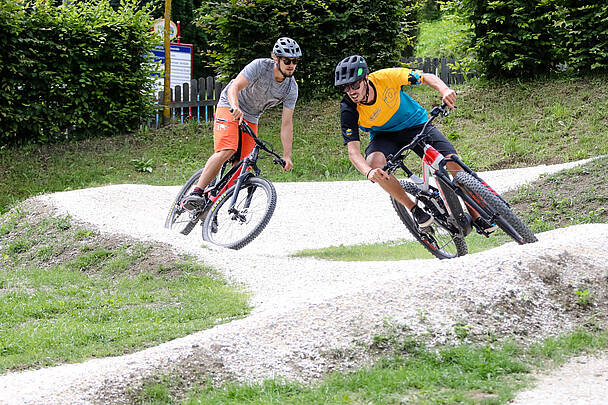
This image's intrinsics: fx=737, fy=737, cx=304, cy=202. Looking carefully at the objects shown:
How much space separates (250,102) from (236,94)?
1.72 ft

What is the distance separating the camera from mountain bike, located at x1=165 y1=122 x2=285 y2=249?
805 centimetres

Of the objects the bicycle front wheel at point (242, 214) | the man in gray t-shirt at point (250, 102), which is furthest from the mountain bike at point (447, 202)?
the man in gray t-shirt at point (250, 102)

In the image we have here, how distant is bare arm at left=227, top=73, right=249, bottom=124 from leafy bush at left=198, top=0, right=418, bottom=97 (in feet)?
26.7

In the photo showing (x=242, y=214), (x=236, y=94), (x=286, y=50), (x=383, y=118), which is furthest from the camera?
(x=242, y=214)

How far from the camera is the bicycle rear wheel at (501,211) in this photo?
6.18 m

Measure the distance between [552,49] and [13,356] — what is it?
1346 centimetres

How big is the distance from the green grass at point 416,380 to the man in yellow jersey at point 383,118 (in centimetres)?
216

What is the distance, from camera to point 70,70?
14.4 meters

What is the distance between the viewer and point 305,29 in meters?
16.3

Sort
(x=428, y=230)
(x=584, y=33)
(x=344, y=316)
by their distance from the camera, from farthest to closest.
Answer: (x=584, y=33), (x=428, y=230), (x=344, y=316)

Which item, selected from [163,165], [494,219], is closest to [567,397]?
[494,219]

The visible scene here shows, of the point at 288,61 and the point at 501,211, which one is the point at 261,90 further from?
the point at 501,211

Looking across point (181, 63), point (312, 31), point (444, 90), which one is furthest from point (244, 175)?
point (181, 63)

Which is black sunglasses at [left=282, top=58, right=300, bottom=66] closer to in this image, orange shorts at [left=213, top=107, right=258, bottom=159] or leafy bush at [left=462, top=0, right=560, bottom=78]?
orange shorts at [left=213, top=107, right=258, bottom=159]
